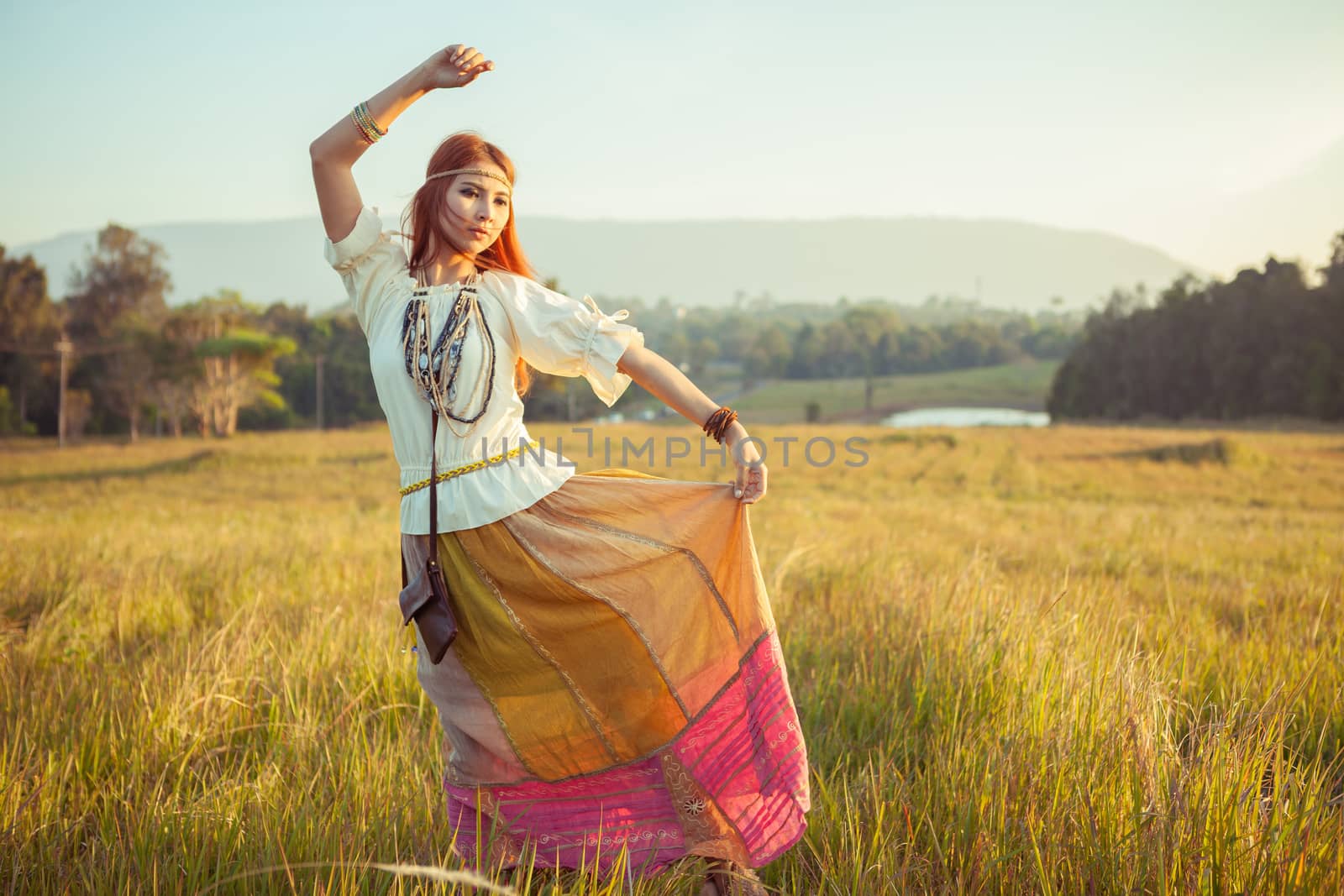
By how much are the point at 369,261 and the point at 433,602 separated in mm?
1024

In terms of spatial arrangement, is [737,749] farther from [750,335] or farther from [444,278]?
[750,335]

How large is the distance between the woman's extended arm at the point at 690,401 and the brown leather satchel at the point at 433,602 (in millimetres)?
622

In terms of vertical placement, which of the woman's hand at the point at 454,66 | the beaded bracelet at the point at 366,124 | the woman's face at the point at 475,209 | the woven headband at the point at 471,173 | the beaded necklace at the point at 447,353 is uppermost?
the woman's hand at the point at 454,66

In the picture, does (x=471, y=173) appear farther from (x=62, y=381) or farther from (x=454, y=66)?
(x=62, y=381)

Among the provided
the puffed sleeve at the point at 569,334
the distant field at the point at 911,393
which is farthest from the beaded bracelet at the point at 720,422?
the distant field at the point at 911,393

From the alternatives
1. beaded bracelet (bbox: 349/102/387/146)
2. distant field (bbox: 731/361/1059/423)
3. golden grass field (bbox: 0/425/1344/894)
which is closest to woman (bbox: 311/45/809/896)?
beaded bracelet (bbox: 349/102/387/146)

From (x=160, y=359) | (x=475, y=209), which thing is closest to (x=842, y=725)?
(x=475, y=209)

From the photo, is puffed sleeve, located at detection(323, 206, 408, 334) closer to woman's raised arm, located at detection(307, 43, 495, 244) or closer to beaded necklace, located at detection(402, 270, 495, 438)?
woman's raised arm, located at detection(307, 43, 495, 244)

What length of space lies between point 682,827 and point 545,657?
2.00ft

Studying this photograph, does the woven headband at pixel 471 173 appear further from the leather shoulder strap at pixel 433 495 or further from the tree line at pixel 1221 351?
the tree line at pixel 1221 351

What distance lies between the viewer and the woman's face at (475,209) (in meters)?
2.34

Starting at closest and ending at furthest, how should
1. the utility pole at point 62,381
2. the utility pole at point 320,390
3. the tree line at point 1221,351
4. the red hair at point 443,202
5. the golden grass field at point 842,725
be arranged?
the golden grass field at point 842,725 → the red hair at point 443,202 → the utility pole at point 62,381 → the tree line at point 1221,351 → the utility pole at point 320,390

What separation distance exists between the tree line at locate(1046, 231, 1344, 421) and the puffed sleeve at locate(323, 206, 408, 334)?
51.1 meters

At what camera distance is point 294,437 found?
37.7m
